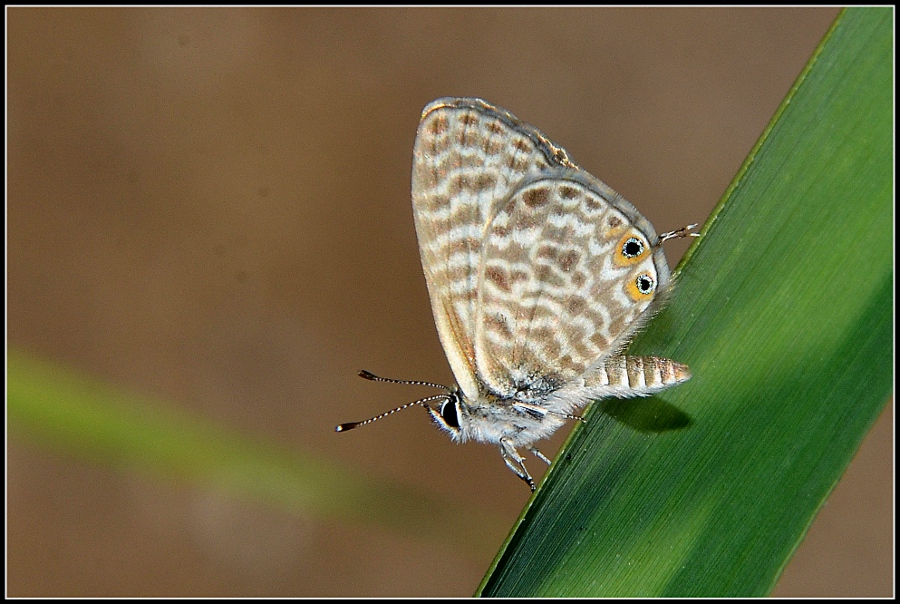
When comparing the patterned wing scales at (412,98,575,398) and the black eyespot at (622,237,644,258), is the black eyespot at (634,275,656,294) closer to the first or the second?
the black eyespot at (622,237,644,258)

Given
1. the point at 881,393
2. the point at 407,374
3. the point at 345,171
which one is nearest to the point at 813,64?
the point at 881,393

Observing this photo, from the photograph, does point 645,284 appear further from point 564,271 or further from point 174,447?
point 174,447

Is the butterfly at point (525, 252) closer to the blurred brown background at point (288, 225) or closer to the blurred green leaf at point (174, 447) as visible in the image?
the blurred green leaf at point (174, 447)

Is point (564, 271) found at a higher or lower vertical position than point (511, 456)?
higher

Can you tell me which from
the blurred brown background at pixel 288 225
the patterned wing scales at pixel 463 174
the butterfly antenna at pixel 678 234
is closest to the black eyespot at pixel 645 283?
the butterfly antenna at pixel 678 234

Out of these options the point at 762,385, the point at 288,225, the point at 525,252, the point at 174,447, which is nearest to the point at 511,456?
the point at 525,252

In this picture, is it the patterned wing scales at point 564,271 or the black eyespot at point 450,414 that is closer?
the patterned wing scales at point 564,271
